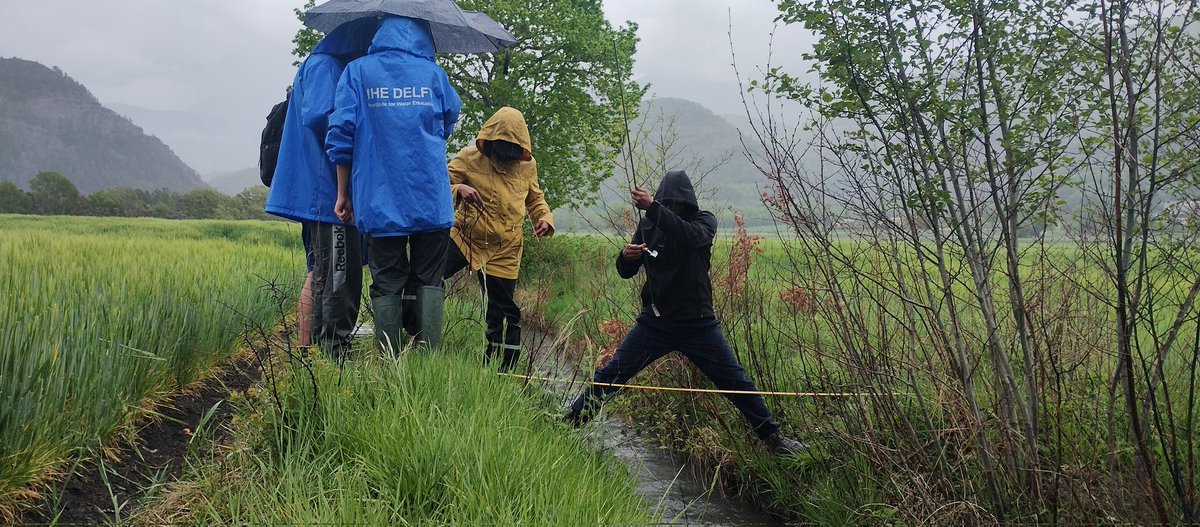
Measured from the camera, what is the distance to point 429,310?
3.90 m

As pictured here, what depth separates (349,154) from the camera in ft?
12.2

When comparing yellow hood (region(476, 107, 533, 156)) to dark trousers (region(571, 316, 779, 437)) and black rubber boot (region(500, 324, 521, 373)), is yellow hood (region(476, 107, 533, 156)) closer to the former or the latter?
black rubber boot (region(500, 324, 521, 373))

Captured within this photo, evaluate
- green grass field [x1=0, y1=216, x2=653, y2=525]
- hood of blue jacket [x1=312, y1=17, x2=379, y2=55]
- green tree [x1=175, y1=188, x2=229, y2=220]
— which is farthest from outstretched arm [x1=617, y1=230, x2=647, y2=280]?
green tree [x1=175, y1=188, x2=229, y2=220]

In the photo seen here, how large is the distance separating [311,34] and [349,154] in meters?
12.6

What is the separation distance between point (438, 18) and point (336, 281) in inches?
58.3

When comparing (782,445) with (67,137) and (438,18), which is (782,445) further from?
(67,137)

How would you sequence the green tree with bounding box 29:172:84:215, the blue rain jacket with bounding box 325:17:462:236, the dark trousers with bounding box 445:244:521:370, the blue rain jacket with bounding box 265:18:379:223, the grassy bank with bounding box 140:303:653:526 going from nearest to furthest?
the grassy bank with bounding box 140:303:653:526 < the blue rain jacket with bounding box 325:17:462:236 < the blue rain jacket with bounding box 265:18:379:223 < the dark trousers with bounding box 445:244:521:370 < the green tree with bounding box 29:172:84:215

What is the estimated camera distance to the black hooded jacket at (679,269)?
3631mm

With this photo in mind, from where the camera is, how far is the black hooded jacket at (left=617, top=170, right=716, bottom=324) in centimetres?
363

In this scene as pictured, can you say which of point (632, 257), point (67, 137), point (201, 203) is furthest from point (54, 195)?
point (67, 137)

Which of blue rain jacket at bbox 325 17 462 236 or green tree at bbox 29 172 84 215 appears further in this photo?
green tree at bbox 29 172 84 215

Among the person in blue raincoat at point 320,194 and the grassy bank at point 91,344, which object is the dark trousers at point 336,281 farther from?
the grassy bank at point 91,344

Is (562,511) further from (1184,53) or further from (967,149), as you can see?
(1184,53)

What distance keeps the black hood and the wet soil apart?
7.17 ft
